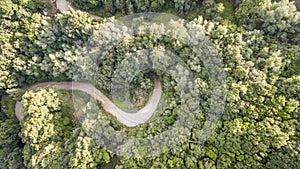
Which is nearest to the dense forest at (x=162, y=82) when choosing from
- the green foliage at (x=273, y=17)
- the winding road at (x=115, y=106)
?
the green foliage at (x=273, y=17)

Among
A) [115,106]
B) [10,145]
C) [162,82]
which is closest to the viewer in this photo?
[162,82]

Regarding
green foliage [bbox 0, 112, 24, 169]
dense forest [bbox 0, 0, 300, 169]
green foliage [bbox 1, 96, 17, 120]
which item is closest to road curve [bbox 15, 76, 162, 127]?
dense forest [bbox 0, 0, 300, 169]

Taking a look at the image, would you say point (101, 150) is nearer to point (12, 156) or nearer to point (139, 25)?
point (12, 156)

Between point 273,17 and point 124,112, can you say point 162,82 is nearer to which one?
point 124,112

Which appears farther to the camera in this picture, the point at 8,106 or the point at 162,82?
the point at 8,106

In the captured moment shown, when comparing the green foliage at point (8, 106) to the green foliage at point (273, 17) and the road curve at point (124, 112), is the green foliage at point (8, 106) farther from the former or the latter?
the green foliage at point (273, 17)

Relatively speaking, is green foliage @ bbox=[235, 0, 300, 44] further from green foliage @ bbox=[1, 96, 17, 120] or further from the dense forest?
green foliage @ bbox=[1, 96, 17, 120]

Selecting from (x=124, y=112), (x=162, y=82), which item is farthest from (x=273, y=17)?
(x=124, y=112)

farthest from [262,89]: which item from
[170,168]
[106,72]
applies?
[106,72]
